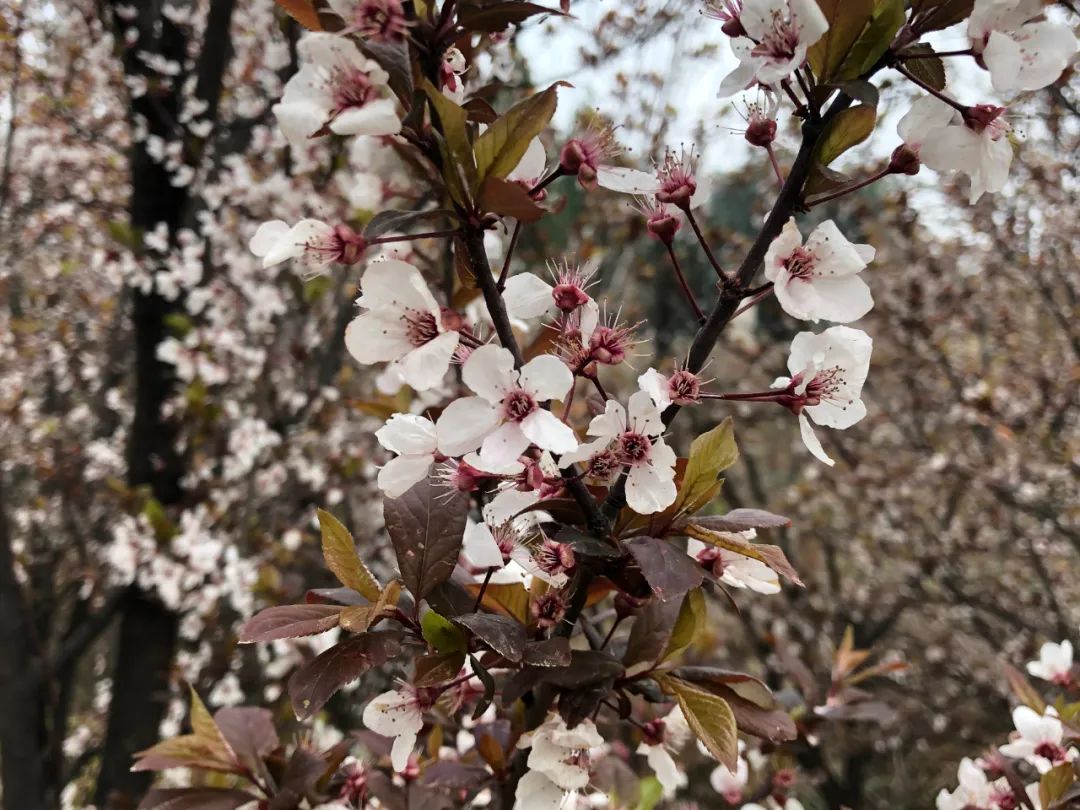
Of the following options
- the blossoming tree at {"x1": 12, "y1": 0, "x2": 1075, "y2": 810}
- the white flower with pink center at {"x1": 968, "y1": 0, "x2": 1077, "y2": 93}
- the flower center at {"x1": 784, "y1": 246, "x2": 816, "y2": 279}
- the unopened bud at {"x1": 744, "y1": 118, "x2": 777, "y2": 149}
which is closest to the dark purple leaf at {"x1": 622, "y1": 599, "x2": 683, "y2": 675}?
the blossoming tree at {"x1": 12, "y1": 0, "x2": 1075, "y2": 810}

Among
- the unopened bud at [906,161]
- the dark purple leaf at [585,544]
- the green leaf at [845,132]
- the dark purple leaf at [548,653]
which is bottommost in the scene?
the dark purple leaf at [548,653]

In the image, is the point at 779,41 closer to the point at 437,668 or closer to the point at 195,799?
the point at 437,668

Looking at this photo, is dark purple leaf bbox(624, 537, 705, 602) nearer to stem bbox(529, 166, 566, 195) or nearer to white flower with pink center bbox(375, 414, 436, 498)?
white flower with pink center bbox(375, 414, 436, 498)

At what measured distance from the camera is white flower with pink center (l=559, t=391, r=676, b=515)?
1.97 feet

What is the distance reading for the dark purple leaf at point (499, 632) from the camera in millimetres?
606

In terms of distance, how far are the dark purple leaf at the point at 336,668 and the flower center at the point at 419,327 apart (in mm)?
271

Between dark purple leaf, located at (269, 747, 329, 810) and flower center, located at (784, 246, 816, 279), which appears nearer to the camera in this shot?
flower center, located at (784, 246, 816, 279)

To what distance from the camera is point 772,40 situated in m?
0.59

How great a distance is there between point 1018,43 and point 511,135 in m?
0.43

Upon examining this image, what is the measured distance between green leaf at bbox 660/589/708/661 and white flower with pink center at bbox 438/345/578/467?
0.94 feet

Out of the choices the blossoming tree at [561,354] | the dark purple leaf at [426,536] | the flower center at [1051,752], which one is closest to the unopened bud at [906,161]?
the blossoming tree at [561,354]

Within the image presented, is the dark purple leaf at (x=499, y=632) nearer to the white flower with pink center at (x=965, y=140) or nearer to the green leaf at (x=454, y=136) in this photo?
the green leaf at (x=454, y=136)

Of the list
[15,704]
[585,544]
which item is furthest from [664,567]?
[15,704]

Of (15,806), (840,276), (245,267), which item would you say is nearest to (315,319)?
(245,267)
